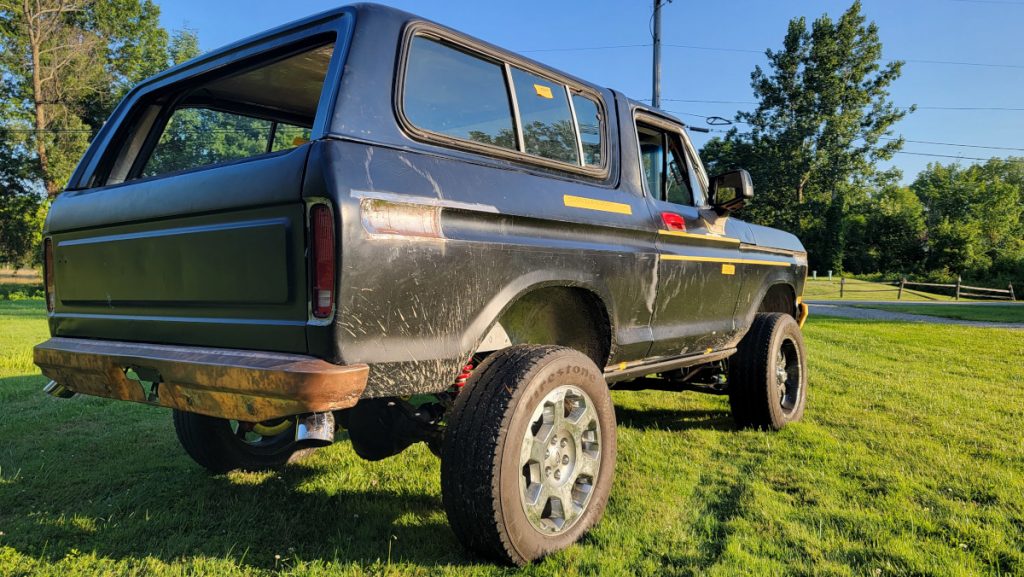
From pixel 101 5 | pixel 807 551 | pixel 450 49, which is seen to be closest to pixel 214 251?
pixel 450 49

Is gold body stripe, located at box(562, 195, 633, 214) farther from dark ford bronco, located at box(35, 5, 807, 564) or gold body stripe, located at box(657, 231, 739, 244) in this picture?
gold body stripe, located at box(657, 231, 739, 244)

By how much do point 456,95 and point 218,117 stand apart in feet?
5.21

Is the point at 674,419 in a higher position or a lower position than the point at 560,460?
lower

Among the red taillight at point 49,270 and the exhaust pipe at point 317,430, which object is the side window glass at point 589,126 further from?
the red taillight at point 49,270

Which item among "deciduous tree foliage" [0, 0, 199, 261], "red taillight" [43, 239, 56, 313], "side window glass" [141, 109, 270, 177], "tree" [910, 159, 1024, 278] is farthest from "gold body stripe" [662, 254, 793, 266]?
"tree" [910, 159, 1024, 278]

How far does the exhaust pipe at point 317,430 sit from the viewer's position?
2037mm

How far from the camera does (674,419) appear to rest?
506 cm

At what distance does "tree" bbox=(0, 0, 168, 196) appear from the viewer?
91.8 ft

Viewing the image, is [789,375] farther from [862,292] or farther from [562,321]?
[862,292]

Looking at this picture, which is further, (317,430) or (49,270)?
(49,270)

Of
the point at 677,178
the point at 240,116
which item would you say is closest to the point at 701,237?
the point at 677,178

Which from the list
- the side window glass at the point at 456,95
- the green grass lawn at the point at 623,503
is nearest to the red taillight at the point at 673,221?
the side window glass at the point at 456,95

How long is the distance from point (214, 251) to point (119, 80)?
36.9 meters

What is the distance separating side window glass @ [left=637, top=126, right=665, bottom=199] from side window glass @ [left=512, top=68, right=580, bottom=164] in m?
0.76
